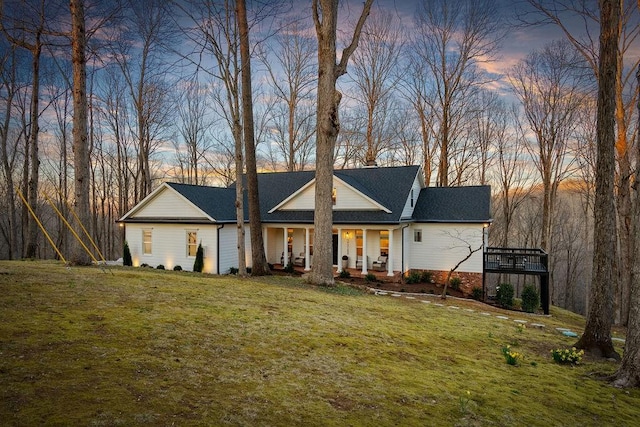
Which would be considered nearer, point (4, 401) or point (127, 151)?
point (4, 401)

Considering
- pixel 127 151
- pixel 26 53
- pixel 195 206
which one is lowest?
pixel 195 206

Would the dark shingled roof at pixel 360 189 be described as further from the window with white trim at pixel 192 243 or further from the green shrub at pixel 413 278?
the window with white trim at pixel 192 243

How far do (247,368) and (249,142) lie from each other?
38.8 ft

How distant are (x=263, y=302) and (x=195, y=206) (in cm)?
1320

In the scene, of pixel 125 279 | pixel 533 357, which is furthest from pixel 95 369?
pixel 533 357

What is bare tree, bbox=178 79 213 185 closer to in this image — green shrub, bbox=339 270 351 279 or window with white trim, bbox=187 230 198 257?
window with white trim, bbox=187 230 198 257

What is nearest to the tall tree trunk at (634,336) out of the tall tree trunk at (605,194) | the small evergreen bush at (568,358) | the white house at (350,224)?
the small evergreen bush at (568,358)

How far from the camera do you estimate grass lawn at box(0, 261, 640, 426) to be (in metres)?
3.59

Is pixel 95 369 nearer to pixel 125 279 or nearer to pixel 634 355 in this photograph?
pixel 125 279

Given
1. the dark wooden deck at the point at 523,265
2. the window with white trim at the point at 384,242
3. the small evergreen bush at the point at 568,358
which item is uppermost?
the window with white trim at the point at 384,242

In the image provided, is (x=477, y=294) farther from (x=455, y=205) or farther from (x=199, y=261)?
(x=199, y=261)

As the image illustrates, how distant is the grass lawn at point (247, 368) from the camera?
3.59 m

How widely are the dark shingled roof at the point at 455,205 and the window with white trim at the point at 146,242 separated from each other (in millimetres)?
15773

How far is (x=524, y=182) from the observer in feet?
98.6
